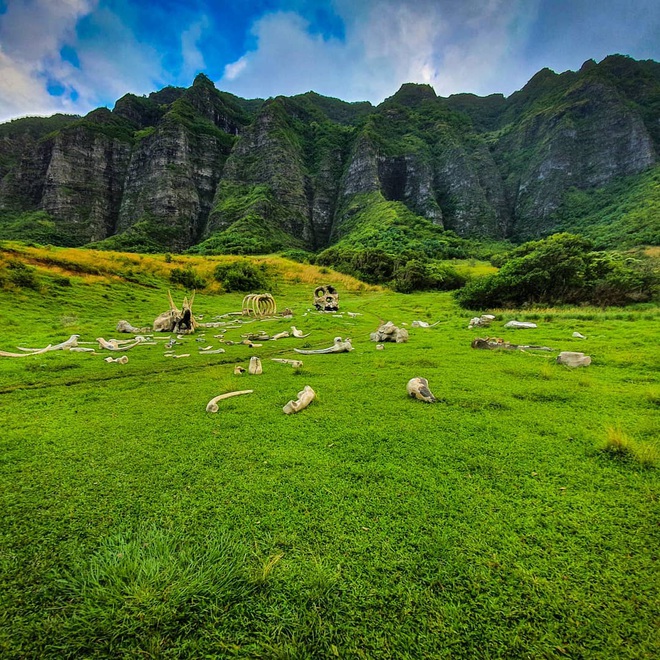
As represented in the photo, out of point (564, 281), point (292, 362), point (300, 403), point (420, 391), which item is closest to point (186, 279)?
point (292, 362)

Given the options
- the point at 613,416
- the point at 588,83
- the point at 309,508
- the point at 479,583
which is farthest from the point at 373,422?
the point at 588,83

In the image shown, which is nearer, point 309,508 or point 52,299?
point 309,508

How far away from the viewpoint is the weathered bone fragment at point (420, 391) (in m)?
5.43

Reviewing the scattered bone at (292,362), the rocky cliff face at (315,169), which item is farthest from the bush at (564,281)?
the rocky cliff face at (315,169)

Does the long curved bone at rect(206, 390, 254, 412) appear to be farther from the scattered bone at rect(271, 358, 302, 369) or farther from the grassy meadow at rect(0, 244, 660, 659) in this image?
the scattered bone at rect(271, 358, 302, 369)

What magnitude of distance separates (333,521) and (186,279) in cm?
2998

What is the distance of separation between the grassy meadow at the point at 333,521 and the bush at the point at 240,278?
86.3ft

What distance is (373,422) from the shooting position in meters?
4.69

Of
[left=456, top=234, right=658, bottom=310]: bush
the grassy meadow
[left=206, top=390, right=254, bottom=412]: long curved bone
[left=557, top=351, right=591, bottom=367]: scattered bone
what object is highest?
[left=456, top=234, right=658, bottom=310]: bush

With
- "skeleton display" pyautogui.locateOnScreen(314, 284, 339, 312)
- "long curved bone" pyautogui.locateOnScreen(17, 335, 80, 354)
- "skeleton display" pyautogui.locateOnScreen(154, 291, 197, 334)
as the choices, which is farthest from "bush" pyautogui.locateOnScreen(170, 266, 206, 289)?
"long curved bone" pyautogui.locateOnScreen(17, 335, 80, 354)

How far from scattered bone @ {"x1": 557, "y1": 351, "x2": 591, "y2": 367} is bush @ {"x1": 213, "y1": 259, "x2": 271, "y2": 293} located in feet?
94.9

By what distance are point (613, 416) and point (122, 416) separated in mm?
7749

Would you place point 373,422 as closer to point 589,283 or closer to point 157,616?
point 157,616

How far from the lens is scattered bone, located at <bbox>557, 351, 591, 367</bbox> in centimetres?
723
